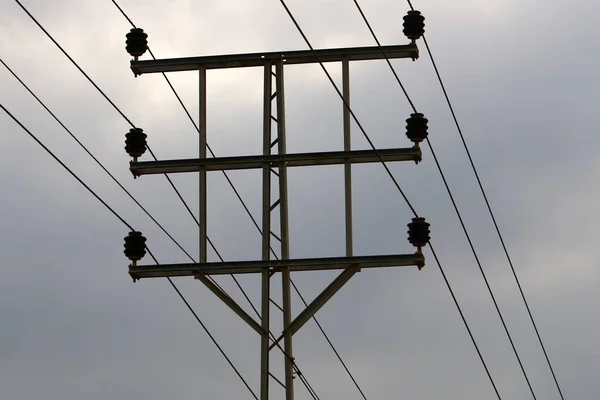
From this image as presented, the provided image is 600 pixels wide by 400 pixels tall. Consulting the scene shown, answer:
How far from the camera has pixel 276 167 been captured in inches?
966

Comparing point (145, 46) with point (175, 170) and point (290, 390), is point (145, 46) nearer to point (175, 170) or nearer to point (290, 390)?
point (175, 170)

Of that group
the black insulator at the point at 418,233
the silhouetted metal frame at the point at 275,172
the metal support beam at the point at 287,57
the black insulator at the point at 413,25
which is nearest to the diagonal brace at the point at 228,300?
the silhouetted metal frame at the point at 275,172

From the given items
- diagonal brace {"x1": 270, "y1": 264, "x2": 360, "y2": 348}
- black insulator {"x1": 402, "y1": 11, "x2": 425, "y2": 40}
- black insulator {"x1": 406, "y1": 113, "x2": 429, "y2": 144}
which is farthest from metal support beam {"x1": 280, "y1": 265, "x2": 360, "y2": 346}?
black insulator {"x1": 402, "y1": 11, "x2": 425, "y2": 40}

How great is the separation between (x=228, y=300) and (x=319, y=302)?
3.51 ft

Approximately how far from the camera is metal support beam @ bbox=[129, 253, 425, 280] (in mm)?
23797

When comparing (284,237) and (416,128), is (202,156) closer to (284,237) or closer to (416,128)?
(284,237)

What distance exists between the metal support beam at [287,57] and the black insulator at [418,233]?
2.12 m

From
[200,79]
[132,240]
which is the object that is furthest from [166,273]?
[200,79]

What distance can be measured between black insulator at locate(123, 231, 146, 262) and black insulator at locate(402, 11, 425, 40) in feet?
13.5

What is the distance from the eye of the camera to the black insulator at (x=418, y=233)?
24.0 m

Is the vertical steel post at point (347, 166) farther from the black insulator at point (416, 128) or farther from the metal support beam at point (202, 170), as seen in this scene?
the metal support beam at point (202, 170)

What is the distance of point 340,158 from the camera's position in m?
24.4

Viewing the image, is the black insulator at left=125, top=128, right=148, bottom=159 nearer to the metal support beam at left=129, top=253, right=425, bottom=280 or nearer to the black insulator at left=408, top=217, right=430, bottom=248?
the metal support beam at left=129, top=253, right=425, bottom=280

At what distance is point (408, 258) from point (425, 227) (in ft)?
1.65
